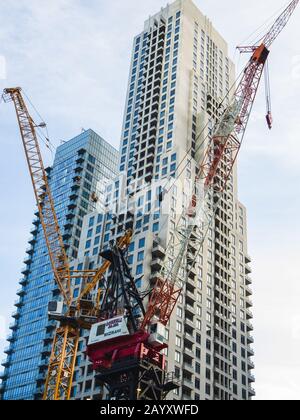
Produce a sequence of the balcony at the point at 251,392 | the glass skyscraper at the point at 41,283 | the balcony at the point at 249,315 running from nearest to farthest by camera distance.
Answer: the balcony at the point at 251,392
the balcony at the point at 249,315
the glass skyscraper at the point at 41,283

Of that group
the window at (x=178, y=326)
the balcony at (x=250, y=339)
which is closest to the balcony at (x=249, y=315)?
the balcony at (x=250, y=339)

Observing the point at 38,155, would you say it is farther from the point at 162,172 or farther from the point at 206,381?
the point at 206,381

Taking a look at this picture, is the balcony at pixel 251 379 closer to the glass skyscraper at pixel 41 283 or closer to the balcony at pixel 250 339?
the balcony at pixel 250 339

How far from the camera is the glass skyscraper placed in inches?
6053

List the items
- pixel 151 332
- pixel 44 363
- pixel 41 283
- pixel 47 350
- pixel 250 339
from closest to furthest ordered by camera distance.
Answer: pixel 151 332 → pixel 250 339 → pixel 44 363 → pixel 47 350 → pixel 41 283

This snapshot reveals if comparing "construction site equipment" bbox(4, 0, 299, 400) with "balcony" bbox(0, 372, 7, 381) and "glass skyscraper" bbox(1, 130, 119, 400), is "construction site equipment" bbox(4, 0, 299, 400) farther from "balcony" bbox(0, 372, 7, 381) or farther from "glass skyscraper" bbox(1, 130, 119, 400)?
"balcony" bbox(0, 372, 7, 381)

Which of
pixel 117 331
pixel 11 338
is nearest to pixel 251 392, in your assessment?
pixel 117 331

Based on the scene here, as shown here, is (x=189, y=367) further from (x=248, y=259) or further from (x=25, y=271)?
(x=25, y=271)

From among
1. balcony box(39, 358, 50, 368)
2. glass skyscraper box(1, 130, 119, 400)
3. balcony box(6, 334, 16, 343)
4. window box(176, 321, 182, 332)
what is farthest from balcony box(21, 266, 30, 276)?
window box(176, 321, 182, 332)

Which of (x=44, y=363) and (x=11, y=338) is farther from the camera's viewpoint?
(x=11, y=338)

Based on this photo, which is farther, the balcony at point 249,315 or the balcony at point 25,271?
the balcony at point 25,271

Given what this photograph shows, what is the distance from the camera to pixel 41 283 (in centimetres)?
17388

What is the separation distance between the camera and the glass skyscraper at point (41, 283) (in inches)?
6053
